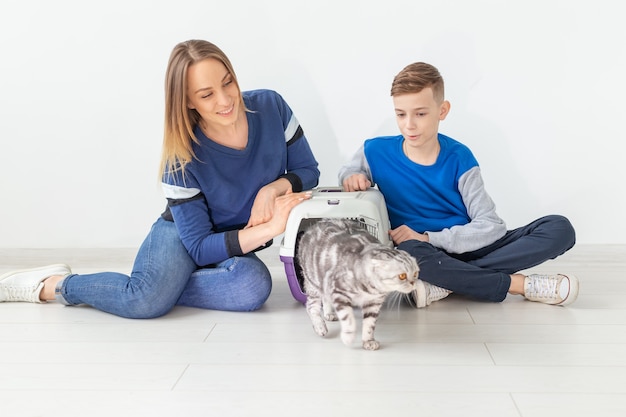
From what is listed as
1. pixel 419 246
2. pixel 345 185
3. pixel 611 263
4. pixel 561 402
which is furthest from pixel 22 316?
pixel 611 263

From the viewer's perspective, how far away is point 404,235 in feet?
6.96

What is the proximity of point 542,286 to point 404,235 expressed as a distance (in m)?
0.43

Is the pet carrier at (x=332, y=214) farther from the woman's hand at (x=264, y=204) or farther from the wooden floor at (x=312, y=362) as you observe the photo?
the wooden floor at (x=312, y=362)

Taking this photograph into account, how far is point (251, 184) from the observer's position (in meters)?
2.12

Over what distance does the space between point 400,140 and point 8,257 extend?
160 cm

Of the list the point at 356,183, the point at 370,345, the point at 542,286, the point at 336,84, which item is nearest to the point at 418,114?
the point at 356,183

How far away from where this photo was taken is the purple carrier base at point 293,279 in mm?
2004

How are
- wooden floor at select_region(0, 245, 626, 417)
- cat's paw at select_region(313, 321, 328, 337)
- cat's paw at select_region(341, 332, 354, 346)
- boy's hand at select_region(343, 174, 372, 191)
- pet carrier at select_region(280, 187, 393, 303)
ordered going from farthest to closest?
boy's hand at select_region(343, 174, 372, 191) → pet carrier at select_region(280, 187, 393, 303) → cat's paw at select_region(313, 321, 328, 337) → cat's paw at select_region(341, 332, 354, 346) → wooden floor at select_region(0, 245, 626, 417)

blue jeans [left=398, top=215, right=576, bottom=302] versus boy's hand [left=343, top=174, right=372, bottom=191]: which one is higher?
boy's hand [left=343, top=174, right=372, bottom=191]

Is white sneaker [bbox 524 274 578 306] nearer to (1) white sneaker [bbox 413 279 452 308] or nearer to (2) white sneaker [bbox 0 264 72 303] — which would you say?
(1) white sneaker [bbox 413 279 452 308]

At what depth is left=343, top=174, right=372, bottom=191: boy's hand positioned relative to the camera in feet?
7.17

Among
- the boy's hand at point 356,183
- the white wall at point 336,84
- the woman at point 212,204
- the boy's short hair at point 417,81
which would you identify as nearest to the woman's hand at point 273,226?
the woman at point 212,204

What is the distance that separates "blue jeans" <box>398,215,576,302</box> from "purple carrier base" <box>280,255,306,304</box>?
318mm

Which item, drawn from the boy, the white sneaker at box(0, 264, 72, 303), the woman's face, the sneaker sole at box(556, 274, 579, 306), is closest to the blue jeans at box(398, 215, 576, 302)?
the boy
